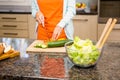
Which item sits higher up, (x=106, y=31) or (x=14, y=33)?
(x=106, y=31)

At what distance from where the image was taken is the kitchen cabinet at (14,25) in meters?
3.68

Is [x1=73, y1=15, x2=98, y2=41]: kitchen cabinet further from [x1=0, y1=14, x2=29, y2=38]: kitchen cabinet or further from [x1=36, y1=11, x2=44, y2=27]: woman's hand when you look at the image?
[x1=36, y1=11, x2=44, y2=27]: woman's hand

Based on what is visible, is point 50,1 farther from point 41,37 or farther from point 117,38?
point 117,38

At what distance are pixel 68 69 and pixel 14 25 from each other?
255cm

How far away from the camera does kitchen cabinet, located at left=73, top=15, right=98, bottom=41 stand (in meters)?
3.42

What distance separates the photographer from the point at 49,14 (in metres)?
2.34

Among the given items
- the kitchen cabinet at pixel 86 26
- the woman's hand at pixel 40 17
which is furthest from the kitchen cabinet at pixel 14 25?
the woman's hand at pixel 40 17

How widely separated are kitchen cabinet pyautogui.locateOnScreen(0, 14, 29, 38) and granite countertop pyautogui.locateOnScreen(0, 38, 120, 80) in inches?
82.0

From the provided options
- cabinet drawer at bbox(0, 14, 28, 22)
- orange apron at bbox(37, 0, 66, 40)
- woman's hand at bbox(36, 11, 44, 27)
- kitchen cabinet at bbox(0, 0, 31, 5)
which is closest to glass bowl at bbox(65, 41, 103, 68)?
woman's hand at bbox(36, 11, 44, 27)

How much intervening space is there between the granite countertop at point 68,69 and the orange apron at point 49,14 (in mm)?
704

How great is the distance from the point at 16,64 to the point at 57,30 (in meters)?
0.65

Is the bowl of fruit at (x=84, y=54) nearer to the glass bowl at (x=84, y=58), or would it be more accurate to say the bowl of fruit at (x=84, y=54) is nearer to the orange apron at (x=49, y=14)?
the glass bowl at (x=84, y=58)

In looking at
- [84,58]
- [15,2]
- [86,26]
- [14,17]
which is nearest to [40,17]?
[84,58]

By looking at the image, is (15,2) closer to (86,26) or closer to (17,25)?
(17,25)
